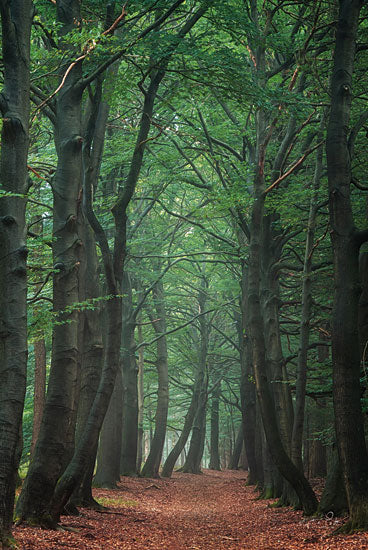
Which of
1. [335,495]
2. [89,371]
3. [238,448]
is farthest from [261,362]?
[238,448]

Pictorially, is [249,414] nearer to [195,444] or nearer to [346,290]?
[195,444]

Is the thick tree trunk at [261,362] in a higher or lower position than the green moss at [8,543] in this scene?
higher

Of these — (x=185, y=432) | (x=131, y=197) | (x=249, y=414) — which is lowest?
(x=185, y=432)

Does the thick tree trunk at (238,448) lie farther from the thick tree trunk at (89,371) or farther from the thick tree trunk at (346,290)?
the thick tree trunk at (346,290)

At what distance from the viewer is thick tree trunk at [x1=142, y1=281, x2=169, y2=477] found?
2602cm

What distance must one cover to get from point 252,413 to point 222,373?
13111mm

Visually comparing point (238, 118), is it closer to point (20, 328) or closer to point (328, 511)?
point (328, 511)

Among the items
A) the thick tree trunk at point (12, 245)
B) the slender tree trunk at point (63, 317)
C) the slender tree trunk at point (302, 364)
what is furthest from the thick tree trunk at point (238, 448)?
the thick tree trunk at point (12, 245)

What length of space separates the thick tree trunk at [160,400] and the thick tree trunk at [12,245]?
19.0m

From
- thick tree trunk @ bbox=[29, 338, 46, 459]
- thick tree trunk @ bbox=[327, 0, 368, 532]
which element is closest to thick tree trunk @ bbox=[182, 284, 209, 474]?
thick tree trunk @ bbox=[29, 338, 46, 459]

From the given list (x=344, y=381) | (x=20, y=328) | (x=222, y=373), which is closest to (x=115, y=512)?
(x=344, y=381)

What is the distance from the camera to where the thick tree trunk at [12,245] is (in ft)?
19.9

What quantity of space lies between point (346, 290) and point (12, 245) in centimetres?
475

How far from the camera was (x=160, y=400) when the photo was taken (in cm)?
2675
